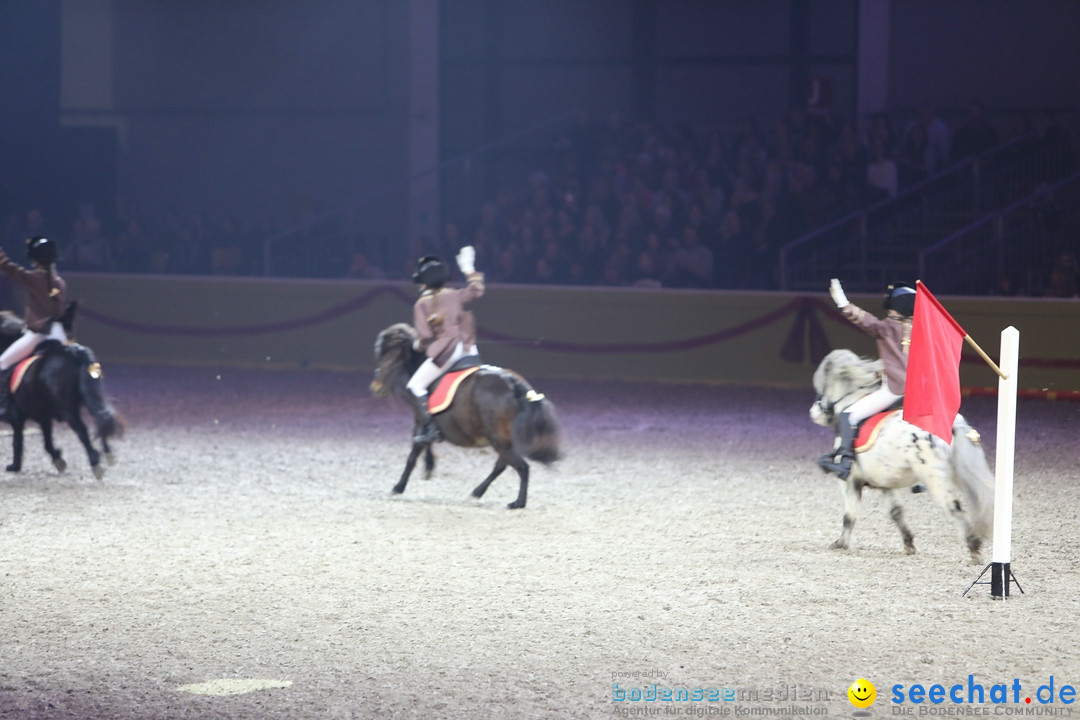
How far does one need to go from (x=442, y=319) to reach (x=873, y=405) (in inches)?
133

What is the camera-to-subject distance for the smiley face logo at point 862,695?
17.7 ft

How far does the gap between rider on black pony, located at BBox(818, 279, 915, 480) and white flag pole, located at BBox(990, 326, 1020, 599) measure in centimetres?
103

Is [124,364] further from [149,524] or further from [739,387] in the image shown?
[149,524]

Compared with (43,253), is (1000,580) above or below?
below

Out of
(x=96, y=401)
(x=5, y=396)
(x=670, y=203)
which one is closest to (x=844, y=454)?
(x=96, y=401)

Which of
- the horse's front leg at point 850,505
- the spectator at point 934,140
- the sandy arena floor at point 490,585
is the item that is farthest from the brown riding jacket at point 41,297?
the spectator at point 934,140

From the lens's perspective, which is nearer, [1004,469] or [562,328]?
[1004,469]

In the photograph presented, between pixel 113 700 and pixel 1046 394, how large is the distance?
12994 millimetres

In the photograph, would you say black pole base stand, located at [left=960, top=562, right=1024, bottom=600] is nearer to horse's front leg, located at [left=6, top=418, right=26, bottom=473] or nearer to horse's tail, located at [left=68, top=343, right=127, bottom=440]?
horse's tail, located at [left=68, top=343, right=127, bottom=440]

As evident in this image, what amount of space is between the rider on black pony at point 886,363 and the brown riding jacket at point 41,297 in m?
6.38

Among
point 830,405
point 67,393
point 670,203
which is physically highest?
point 670,203

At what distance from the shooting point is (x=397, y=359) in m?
10.6

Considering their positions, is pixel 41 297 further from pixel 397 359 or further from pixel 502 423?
pixel 502 423

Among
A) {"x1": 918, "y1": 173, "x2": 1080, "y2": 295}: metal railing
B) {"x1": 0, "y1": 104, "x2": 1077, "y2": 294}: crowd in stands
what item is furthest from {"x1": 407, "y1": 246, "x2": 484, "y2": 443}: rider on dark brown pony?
{"x1": 918, "y1": 173, "x2": 1080, "y2": 295}: metal railing
